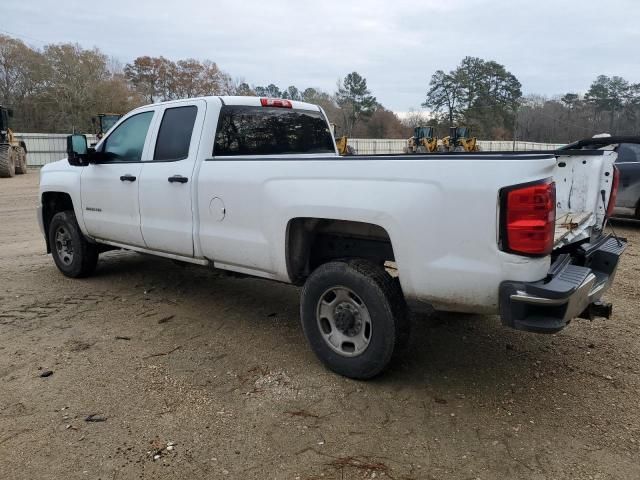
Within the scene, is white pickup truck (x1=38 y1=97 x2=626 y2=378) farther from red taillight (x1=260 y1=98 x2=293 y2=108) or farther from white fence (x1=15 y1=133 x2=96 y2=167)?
white fence (x1=15 y1=133 x2=96 y2=167)

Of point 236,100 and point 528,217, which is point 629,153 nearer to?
point 236,100

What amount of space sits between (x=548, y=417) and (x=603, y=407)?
1.33 ft

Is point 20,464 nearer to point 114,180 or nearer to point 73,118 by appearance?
point 114,180

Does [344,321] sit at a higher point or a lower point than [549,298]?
lower

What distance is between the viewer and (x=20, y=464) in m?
2.75

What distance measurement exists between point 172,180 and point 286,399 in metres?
2.21

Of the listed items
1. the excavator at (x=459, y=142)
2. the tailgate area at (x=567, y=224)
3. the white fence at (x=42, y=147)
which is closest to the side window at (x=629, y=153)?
the tailgate area at (x=567, y=224)

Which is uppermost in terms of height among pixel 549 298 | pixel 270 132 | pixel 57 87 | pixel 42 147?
pixel 57 87

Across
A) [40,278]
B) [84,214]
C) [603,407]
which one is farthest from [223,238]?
[40,278]

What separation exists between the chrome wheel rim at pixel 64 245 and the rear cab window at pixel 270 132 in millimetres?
2806

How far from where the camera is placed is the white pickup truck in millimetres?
2832

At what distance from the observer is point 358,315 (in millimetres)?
3570

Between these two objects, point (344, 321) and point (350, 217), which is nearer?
point (350, 217)

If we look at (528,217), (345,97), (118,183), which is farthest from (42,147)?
(345,97)
